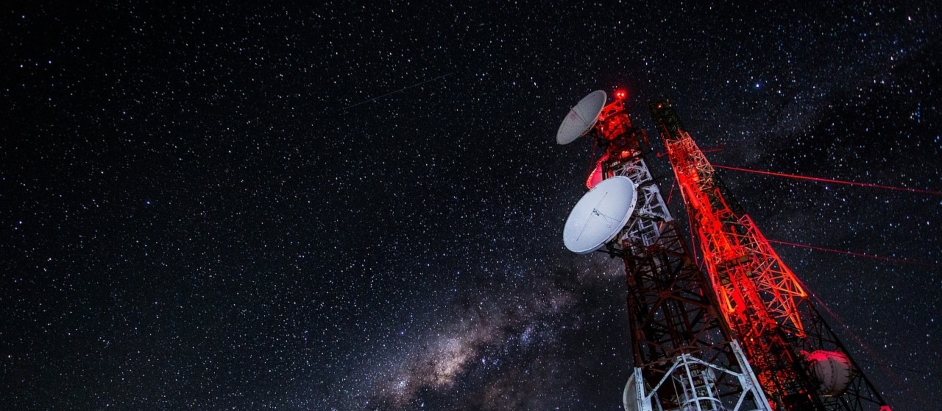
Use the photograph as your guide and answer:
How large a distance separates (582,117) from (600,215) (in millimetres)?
5018

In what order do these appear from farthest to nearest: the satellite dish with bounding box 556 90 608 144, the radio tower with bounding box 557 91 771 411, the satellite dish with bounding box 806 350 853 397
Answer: the satellite dish with bounding box 806 350 853 397, the satellite dish with bounding box 556 90 608 144, the radio tower with bounding box 557 91 771 411

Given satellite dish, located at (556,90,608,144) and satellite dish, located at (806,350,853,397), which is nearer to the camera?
satellite dish, located at (556,90,608,144)

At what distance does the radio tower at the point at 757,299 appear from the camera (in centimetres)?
1970

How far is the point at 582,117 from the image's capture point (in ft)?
52.3

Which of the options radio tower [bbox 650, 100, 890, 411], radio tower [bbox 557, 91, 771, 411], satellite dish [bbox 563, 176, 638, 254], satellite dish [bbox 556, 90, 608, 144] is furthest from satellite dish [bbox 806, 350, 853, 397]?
satellite dish [bbox 556, 90, 608, 144]

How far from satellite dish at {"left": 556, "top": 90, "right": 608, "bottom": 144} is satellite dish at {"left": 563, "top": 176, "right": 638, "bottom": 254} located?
3.57 metres

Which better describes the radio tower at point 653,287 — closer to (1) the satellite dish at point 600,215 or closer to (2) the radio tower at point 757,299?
(1) the satellite dish at point 600,215

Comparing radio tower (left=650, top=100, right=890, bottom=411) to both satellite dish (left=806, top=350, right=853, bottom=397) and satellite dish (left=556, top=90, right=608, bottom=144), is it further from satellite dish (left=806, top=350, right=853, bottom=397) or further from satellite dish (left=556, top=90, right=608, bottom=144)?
satellite dish (left=556, top=90, right=608, bottom=144)

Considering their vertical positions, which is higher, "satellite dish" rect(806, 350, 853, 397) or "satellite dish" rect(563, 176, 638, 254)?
"satellite dish" rect(563, 176, 638, 254)

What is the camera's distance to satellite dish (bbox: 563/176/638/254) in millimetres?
11750

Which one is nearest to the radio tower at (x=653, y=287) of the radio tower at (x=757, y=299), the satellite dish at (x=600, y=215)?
the satellite dish at (x=600, y=215)

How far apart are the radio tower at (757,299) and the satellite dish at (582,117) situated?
1186 cm

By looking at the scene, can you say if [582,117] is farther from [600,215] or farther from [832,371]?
[832,371]

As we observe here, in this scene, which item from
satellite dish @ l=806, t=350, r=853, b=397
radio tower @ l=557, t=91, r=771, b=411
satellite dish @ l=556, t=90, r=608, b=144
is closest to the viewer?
radio tower @ l=557, t=91, r=771, b=411
